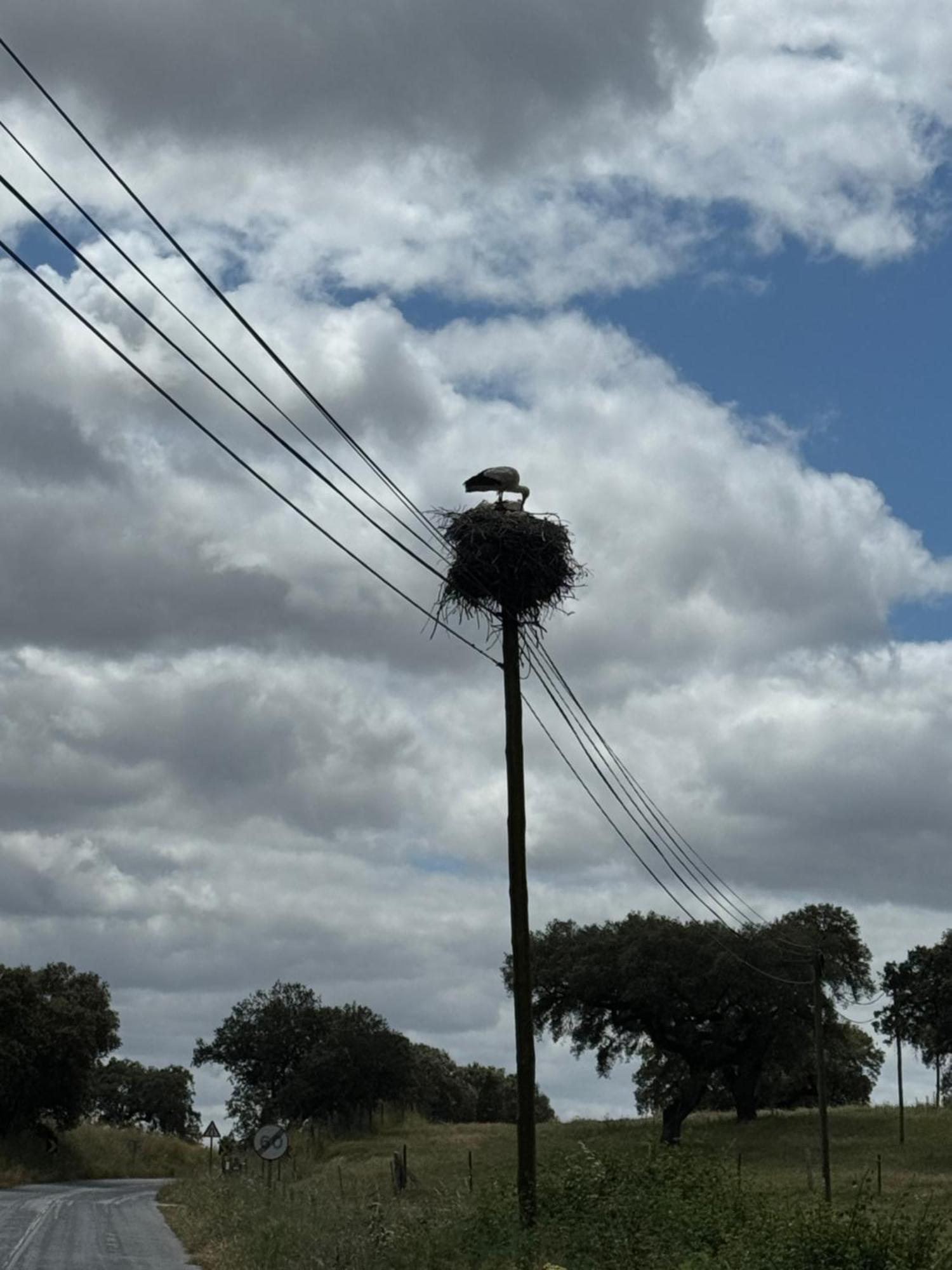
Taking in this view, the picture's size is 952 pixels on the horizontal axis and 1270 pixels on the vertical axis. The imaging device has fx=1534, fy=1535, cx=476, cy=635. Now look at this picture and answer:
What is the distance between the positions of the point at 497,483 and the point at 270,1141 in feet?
54.9

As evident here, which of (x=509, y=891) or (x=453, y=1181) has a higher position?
(x=509, y=891)

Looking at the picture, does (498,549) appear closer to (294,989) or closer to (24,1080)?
(24,1080)

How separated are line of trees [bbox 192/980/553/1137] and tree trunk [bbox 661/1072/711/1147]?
2401 centimetres

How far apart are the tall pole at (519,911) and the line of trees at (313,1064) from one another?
64411mm

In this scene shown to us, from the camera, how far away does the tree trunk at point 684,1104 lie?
66.4 metres

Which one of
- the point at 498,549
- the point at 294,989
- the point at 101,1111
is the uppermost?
the point at 498,549

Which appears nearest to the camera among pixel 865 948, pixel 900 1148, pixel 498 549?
pixel 498 549

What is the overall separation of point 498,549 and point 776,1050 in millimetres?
50721

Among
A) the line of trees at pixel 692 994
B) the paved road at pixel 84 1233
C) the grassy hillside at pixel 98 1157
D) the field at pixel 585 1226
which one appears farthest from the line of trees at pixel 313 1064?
the field at pixel 585 1226

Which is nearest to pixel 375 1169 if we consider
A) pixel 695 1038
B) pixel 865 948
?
pixel 695 1038

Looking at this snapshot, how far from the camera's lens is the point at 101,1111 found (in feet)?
423

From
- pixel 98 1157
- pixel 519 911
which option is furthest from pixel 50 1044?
pixel 519 911

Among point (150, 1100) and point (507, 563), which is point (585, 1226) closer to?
point (507, 563)

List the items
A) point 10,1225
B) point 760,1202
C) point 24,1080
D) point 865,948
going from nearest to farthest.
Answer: point 760,1202
point 10,1225
point 24,1080
point 865,948
